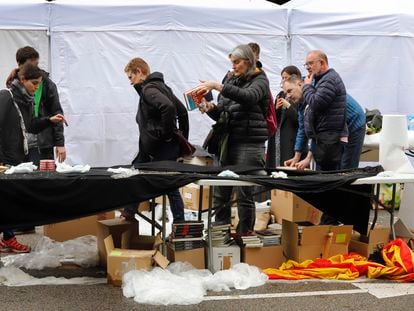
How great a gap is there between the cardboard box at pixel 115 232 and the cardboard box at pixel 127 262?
0.33 m

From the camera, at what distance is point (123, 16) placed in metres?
7.83

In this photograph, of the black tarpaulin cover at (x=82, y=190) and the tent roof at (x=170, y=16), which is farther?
the tent roof at (x=170, y=16)

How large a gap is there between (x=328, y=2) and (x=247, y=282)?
5.23 m

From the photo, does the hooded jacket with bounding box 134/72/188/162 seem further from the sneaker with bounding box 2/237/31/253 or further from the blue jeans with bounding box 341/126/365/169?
the blue jeans with bounding box 341/126/365/169

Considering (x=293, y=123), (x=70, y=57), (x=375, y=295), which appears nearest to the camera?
(x=375, y=295)

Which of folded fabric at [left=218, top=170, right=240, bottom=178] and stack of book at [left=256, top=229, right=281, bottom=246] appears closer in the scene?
folded fabric at [left=218, top=170, right=240, bottom=178]

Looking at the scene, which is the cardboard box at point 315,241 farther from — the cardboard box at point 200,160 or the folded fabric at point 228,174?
the cardboard box at point 200,160

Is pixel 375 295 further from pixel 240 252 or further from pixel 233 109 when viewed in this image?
pixel 233 109

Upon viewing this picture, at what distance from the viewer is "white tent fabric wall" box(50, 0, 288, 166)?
25.6 feet

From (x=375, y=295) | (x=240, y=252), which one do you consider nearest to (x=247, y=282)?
(x=240, y=252)

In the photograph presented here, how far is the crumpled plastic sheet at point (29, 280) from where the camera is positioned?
4379 mm


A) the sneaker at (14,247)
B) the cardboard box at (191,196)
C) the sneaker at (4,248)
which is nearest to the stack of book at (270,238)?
the sneaker at (14,247)

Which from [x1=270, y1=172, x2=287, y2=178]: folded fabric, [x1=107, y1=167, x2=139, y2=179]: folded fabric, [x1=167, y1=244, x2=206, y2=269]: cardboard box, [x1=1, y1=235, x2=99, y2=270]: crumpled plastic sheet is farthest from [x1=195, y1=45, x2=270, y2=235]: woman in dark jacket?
[x1=1, y1=235, x2=99, y2=270]: crumpled plastic sheet

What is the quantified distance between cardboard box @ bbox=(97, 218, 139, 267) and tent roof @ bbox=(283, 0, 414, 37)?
4326 millimetres
